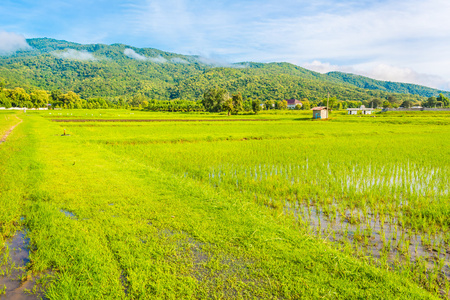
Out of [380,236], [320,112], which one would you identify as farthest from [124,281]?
[320,112]

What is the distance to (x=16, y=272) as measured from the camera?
14.0ft

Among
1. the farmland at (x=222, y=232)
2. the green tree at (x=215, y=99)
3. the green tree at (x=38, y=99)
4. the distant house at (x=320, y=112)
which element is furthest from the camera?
A: the green tree at (x=38, y=99)

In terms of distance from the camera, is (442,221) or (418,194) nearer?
(442,221)

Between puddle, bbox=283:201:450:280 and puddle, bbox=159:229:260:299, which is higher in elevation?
puddle, bbox=159:229:260:299

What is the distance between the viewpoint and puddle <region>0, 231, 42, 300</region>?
3787 mm

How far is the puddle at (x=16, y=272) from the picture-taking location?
3.79 metres

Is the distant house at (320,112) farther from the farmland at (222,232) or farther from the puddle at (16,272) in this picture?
the puddle at (16,272)

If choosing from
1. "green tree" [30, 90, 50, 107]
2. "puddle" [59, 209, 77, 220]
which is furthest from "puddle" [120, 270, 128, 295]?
"green tree" [30, 90, 50, 107]

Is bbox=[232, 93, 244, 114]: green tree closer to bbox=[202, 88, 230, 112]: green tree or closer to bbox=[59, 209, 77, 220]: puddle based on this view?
bbox=[202, 88, 230, 112]: green tree

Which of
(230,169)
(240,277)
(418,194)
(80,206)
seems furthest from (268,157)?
(240,277)

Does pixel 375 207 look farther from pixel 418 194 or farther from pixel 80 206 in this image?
pixel 80 206

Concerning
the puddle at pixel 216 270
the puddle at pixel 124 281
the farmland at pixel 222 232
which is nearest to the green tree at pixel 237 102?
the farmland at pixel 222 232

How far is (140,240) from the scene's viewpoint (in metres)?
5.13

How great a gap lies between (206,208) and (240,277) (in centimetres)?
293
